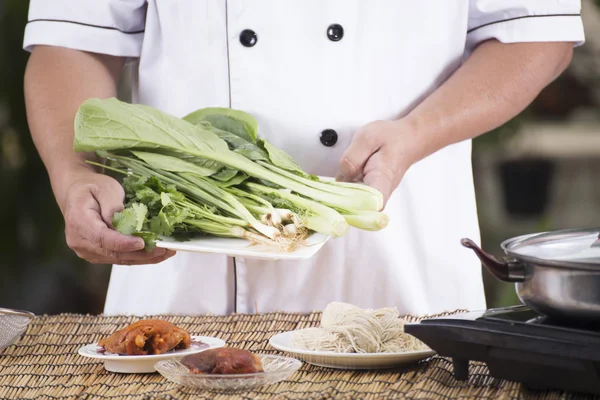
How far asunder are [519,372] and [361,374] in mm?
246

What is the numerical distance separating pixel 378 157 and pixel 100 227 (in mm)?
592

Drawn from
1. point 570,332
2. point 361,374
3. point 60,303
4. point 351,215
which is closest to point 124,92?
point 60,303

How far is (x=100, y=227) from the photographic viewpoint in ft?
4.72

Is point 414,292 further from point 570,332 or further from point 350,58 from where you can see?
point 570,332

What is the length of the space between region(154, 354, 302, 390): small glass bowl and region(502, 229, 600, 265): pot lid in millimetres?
373

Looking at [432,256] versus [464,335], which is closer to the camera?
[464,335]

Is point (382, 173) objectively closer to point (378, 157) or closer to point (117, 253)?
point (378, 157)

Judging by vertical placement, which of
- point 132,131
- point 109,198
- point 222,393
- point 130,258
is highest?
point 132,131

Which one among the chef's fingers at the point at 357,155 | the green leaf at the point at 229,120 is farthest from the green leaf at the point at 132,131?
the chef's fingers at the point at 357,155

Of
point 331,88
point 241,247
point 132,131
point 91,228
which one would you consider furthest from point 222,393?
point 331,88

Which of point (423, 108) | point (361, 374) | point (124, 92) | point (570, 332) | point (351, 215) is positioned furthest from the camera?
point (124, 92)

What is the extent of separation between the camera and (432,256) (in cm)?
198

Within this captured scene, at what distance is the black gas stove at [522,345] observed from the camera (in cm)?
105

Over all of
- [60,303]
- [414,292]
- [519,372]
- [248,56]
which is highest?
[248,56]
